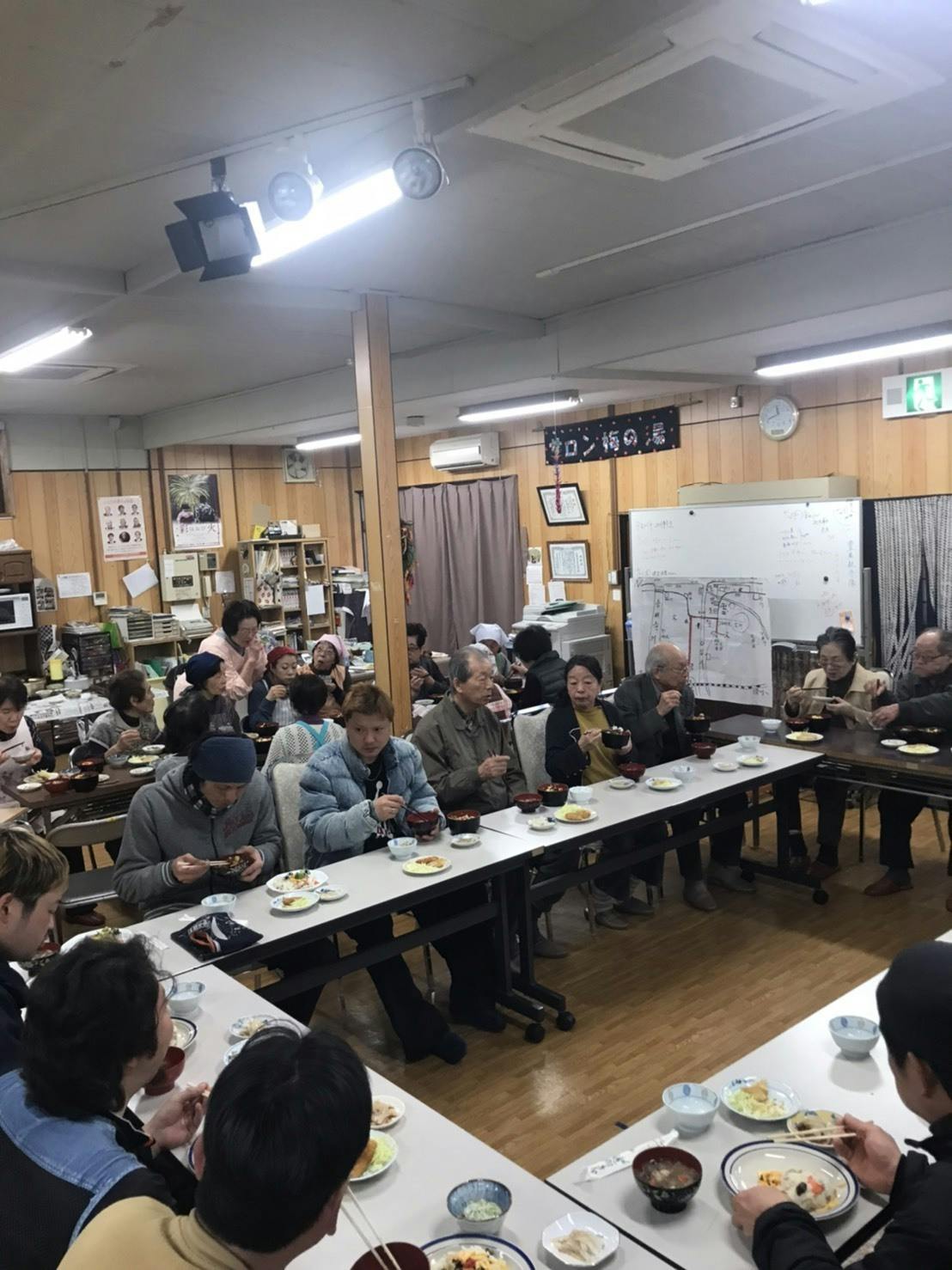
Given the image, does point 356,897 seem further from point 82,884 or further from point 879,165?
point 879,165

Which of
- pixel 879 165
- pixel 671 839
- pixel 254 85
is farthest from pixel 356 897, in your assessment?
pixel 879 165

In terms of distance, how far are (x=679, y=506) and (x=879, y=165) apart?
13.7 ft

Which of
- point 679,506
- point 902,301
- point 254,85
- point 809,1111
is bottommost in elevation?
point 809,1111

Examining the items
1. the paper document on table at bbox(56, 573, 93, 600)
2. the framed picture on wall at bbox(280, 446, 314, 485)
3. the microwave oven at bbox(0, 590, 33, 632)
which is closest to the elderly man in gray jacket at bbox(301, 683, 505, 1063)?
the microwave oven at bbox(0, 590, 33, 632)

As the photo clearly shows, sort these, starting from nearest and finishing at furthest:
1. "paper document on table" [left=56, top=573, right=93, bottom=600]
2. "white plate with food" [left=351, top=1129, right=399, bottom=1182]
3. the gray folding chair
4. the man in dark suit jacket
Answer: "white plate with food" [left=351, top=1129, right=399, bottom=1182] < the gray folding chair < the man in dark suit jacket < "paper document on table" [left=56, top=573, right=93, bottom=600]

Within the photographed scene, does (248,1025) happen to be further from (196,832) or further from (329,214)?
(329,214)

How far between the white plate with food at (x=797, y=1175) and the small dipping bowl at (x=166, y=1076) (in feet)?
3.84

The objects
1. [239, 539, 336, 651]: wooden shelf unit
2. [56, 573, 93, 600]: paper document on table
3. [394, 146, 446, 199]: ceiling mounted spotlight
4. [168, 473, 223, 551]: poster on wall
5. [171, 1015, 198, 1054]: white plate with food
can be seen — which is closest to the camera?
[171, 1015, 198, 1054]: white plate with food

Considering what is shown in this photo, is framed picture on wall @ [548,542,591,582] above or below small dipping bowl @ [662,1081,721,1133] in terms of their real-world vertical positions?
above

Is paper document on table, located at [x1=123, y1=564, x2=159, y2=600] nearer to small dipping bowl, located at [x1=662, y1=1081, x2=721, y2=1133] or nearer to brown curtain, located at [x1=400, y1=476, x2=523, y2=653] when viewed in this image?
brown curtain, located at [x1=400, y1=476, x2=523, y2=653]

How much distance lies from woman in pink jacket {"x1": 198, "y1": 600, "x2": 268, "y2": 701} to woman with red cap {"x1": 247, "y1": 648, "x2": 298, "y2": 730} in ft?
0.28

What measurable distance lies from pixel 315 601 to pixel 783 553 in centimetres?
524

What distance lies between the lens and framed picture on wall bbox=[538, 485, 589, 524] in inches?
355

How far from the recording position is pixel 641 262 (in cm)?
500
